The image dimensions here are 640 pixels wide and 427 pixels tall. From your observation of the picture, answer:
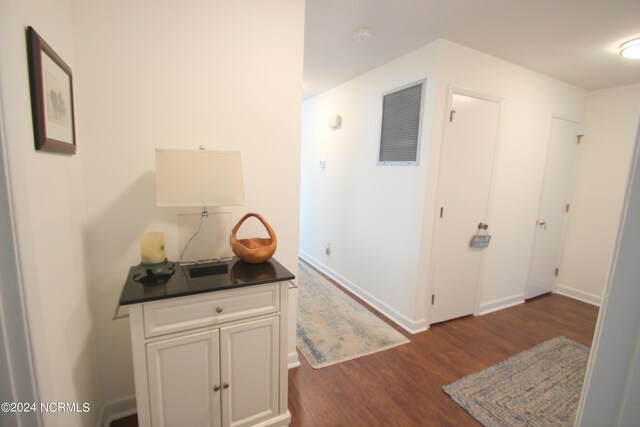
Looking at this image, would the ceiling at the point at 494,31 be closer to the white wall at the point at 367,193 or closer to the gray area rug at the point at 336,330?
the white wall at the point at 367,193

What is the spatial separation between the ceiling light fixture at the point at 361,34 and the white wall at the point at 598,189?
9.89ft

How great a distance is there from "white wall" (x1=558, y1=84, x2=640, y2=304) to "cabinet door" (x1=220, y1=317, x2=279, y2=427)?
379cm

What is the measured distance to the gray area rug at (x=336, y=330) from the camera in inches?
86.5

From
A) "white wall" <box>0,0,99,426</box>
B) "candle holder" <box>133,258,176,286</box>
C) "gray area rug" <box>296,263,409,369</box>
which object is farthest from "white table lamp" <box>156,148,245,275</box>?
"gray area rug" <box>296,263,409,369</box>

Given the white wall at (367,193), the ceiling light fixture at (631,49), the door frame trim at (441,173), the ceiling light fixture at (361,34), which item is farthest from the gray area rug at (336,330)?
the ceiling light fixture at (631,49)

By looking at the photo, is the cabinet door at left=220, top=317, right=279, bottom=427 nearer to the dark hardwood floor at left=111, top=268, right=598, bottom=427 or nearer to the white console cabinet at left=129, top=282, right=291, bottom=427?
the white console cabinet at left=129, top=282, right=291, bottom=427

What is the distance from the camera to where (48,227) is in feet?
3.17

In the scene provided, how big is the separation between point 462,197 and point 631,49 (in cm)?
159

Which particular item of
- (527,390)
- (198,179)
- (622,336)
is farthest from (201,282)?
(527,390)

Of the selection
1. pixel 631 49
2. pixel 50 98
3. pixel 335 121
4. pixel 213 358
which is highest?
pixel 631 49

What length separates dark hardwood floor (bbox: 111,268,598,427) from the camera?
1636 mm

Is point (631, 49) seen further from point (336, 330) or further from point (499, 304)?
point (336, 330)

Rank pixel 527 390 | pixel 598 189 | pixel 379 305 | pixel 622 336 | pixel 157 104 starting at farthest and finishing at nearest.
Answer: pixel 598 189, pixel 379 305, pixel 527 390, pixel 157 104, pixel 622 336

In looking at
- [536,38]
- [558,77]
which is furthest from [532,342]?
[558,77]
